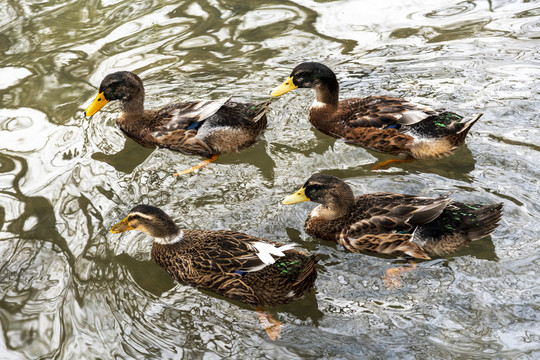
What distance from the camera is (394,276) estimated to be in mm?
5426

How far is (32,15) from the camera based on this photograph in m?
10.1

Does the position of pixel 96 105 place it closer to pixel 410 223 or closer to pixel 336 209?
pixel 336 209

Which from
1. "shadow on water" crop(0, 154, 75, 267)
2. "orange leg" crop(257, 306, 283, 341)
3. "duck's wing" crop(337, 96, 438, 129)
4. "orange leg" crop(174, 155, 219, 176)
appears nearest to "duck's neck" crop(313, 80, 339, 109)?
"duck's wing" crop(337, 96, 438, 129)

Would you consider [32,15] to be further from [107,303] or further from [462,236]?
[462,236]

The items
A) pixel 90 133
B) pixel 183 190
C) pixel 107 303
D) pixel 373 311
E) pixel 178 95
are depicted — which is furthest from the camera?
pixel 178 95

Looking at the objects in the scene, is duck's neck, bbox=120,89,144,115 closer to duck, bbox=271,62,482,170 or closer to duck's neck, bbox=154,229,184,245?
duck, bbox=271,62,482,170

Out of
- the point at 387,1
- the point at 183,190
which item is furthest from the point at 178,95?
the point at 387,1

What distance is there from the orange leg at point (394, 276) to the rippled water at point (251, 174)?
0.21 ft

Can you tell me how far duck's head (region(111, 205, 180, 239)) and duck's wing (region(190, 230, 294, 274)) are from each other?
0.30 meters

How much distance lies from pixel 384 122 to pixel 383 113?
0.11m

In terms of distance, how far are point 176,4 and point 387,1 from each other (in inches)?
141

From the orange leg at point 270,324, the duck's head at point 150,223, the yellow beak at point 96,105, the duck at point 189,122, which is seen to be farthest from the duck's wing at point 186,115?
the orange leg at point 270,324

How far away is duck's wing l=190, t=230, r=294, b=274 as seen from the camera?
16.9 ft

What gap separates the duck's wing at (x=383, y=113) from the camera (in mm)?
6848
